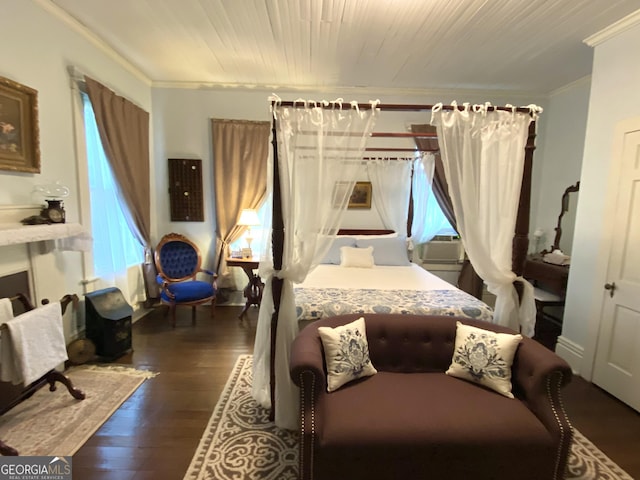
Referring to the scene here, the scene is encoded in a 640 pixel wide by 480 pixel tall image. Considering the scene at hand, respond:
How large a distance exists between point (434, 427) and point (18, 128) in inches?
130

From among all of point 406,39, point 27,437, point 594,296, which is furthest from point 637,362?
point 27,437

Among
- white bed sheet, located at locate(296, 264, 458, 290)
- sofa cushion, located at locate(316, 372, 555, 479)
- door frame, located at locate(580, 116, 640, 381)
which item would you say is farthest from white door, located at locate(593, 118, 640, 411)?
sofa cushion, located at locate(316, 372, 555, 479)

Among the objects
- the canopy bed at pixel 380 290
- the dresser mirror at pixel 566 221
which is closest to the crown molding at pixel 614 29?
the dresser mirror at pixel 566 221

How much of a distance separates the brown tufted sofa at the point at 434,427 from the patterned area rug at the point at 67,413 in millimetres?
1523

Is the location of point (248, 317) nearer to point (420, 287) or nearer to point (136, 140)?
point (420, 287)

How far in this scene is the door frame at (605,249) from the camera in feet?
8.13

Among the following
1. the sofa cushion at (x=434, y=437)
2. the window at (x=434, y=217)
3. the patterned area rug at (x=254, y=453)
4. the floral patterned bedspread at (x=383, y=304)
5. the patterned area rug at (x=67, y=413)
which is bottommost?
the patterned area rug at (x=254, y=453)

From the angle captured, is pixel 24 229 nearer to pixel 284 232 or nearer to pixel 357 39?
pixel 284 232

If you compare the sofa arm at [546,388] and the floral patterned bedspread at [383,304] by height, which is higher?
the floral patterned bedspread at [383,304]

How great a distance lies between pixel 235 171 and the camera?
4.29m

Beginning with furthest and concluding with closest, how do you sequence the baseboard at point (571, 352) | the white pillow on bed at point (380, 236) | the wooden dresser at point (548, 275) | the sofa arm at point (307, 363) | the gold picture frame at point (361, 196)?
the gold picture frame at point (361, 196) < the white pillow on bed at point (380, 236) < the wooden dresser at point (548, 275) < the baseboard at point (571, 352) < the sofa arm at point (307, 363)

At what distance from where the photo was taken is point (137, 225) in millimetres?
3736

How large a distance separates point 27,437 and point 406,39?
13.1 ft

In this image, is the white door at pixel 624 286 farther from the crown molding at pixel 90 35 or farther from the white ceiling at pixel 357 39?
the crown molding at pixel 90 35
